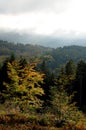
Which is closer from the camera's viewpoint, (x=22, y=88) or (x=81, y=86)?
(x=22, y=88)

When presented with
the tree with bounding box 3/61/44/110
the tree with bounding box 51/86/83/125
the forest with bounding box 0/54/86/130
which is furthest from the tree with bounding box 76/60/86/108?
the tree with bounding box 3/61/44/110

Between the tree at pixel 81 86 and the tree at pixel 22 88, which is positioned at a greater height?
the tree at pixel 22 88

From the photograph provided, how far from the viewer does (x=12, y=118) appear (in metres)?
15.8

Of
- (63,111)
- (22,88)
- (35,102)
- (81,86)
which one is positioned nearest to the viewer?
(63,111)

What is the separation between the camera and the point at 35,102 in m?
39.9

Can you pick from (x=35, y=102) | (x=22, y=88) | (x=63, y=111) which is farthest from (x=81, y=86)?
(x=63, y=111)

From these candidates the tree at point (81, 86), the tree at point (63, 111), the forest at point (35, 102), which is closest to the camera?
the forest at point (35, 102)

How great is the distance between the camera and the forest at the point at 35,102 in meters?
15.4

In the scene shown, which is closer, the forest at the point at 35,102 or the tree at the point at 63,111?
the forest at the point at 35,102

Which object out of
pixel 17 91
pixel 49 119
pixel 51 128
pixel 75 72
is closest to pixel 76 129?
pixel 51 128

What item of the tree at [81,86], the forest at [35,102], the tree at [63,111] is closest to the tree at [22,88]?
the forest at [35,102]

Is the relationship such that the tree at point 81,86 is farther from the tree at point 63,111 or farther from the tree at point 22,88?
the tree at point 22,88

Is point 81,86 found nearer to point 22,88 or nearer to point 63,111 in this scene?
point 22,88

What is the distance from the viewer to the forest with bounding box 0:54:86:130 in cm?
1544
